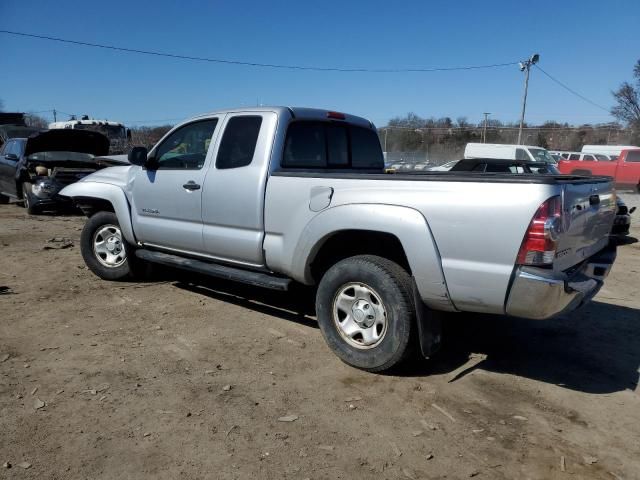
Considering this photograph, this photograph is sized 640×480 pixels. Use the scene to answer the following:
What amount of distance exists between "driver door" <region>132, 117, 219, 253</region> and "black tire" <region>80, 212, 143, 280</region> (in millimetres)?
507

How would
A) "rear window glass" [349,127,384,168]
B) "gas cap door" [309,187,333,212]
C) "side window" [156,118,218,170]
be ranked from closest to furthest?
1. "gas cap door" [309,187,333,212]
2. "side window" [156,118,218,170]
3. "rear window glass" [349,127,384,168]

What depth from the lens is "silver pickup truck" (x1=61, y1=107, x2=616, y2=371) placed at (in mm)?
3100

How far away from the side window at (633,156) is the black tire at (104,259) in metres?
22.1

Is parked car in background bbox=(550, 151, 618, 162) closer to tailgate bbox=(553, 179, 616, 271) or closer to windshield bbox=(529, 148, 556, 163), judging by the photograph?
windshield bbox=(529, 148, 556, 163)

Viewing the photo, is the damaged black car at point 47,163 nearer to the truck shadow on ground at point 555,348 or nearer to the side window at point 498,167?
the side window at point 498,167

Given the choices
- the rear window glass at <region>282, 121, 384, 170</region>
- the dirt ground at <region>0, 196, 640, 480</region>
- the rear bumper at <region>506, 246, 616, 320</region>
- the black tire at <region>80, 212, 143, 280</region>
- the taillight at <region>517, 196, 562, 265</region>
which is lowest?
the dirt ground at <region>0, 196, 640, 480</region>

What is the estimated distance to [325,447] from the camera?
9.46ft

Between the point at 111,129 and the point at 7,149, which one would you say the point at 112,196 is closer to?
the point at 7,149

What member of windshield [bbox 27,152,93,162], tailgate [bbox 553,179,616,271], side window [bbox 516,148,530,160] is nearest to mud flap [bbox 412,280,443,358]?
tailgate [bbox 553,179,616,271]

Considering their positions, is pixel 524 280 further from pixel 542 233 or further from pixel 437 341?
pixel 437 341

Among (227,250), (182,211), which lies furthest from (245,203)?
(182,211)

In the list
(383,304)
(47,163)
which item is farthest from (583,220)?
(47,163)

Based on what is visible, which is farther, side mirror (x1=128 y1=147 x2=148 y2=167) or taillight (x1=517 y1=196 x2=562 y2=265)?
side mirror (x1=128 y1=147 x2=148 y2=167)

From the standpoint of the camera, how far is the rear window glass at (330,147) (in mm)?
4625
